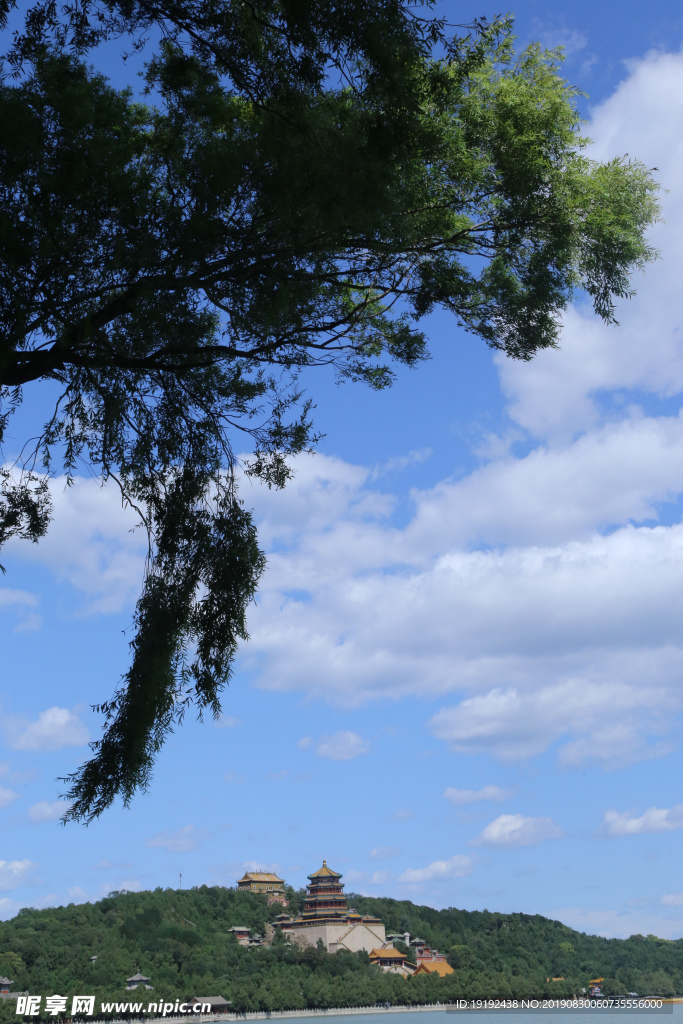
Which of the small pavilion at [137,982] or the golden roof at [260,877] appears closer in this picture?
the small pavilion at [137,982]

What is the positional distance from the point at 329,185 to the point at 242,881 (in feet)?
101

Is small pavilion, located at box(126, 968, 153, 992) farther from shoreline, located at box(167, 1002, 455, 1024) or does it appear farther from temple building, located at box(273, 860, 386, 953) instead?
temple building, located at box(273, 860, 386, 953)

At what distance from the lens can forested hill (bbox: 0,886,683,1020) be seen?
19.9 metres

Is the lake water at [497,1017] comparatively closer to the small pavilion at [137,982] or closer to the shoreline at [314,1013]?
the shoreline at [314,1013]

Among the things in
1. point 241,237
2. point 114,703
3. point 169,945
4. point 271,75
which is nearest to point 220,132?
point 271,75

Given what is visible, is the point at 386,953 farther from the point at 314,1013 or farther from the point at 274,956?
the point at 314,1013

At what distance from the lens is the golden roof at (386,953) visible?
2602 centimetres

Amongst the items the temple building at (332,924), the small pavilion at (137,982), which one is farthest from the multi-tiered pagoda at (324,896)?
the small pavilion at (137,982)

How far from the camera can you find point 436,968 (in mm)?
25812

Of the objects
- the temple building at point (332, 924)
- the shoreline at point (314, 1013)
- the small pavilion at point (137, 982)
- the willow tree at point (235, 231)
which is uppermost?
the willow tree at point (235, 231)

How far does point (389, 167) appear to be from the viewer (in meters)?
2.79

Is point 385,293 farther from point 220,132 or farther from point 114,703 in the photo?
point 114,703

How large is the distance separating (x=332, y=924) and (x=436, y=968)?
120 inches

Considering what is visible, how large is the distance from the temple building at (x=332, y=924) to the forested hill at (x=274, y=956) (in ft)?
1.90
